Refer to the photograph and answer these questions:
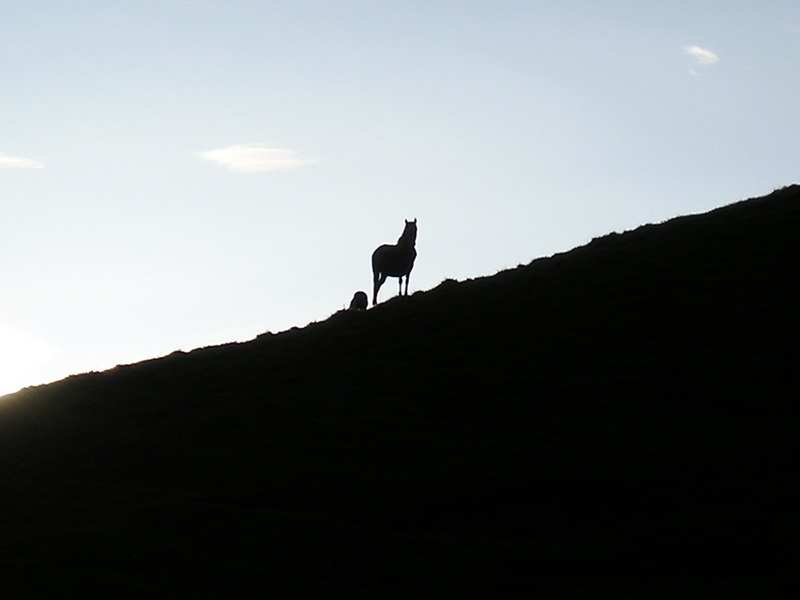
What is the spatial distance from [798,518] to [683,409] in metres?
4.46

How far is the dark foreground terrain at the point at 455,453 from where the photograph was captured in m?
13.2

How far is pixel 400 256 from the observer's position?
32.3 m

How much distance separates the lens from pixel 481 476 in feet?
52.0

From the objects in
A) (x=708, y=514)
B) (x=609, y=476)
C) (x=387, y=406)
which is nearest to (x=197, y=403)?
(x=387, y=406)

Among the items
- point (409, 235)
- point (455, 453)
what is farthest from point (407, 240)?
point (455, 453)

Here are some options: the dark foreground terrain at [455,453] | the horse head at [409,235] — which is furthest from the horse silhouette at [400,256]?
the dark foreground terrain at [455,453]

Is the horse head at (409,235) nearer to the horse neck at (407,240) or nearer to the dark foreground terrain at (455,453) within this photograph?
the horse neck at (407,240)

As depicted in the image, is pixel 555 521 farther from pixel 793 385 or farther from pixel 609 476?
pixel 793 385

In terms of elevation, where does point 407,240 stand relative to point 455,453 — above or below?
above

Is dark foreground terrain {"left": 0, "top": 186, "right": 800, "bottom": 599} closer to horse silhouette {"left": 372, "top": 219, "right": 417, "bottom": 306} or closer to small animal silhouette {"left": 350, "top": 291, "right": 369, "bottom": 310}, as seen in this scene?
horse silhouette {"left": 372, "top": 219, "right": 417, "bottom": 306}

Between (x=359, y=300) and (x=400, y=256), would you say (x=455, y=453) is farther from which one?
(x=359, y=300)

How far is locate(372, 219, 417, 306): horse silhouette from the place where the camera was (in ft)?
106

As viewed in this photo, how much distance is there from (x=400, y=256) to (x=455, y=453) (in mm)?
15877

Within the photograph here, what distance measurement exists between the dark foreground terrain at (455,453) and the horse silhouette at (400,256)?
4873 mm
